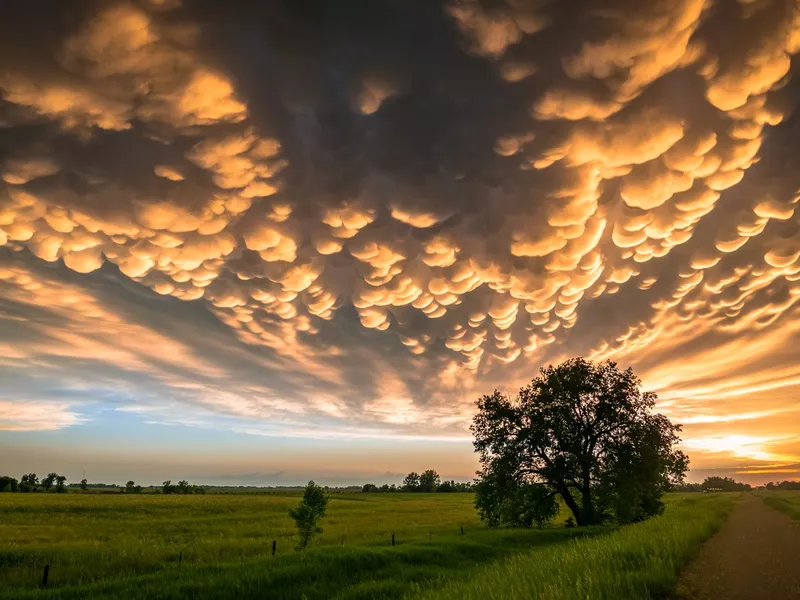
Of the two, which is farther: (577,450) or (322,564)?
(577,450)

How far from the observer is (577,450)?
1521 inches

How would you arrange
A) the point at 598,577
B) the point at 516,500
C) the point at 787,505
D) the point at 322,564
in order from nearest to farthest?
the point at 598,577 → the point at 322,564 → the point at 516,500 → the point at 787,505

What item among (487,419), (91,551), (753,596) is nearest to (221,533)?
(91,551)

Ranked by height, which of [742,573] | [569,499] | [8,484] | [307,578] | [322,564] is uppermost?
[742,573]

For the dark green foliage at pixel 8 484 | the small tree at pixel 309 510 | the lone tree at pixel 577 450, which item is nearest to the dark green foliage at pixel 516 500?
the lone tree at pixel 577 450

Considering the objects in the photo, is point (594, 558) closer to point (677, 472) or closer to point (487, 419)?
point (487, 419)

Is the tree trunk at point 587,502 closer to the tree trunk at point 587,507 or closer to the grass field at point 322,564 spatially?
the tree trunk at point 587,507

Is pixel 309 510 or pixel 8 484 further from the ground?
pixel 309 510

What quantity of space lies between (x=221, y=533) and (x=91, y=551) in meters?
20.1

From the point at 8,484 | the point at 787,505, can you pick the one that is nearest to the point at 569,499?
the point at 787,505

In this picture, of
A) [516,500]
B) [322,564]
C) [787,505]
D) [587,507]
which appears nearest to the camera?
[322,564]

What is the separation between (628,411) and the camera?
131ft

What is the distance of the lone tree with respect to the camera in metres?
37.2

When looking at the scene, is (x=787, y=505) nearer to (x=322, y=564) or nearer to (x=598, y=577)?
(x=322, y=564)
